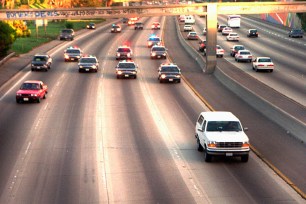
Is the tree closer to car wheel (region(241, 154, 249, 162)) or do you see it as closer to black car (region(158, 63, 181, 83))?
black car (region(158, 63, 181, 83))

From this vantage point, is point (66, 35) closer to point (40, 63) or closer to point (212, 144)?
point (40, 63)

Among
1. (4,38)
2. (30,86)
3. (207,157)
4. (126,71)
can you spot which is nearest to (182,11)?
(126,71)

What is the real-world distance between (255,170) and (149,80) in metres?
33.6

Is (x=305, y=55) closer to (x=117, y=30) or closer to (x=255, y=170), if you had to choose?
(x=117, y=30)

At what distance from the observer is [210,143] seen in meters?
28.1

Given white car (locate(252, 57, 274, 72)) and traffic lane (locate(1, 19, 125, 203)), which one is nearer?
traffic lane (locate(1, 19, 125, 203))

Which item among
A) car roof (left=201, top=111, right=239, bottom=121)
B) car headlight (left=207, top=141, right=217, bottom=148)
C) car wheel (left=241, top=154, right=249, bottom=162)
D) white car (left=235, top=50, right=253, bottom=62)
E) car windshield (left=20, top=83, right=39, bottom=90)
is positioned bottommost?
white car (left=235, top=50, right=253, bottom=62)

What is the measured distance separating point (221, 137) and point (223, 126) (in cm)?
110

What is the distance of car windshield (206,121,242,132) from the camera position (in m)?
29.2

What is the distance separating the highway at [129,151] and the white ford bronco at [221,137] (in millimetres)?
619

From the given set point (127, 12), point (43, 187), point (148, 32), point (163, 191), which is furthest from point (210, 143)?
point (148, 32)

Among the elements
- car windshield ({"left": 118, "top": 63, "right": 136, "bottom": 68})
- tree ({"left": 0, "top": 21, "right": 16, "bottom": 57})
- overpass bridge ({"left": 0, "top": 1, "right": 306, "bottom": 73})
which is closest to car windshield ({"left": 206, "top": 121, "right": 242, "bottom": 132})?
car windshield ({"left": 118, "top": 63, "right": 136, "bottom": 68})

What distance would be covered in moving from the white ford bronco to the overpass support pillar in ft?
117

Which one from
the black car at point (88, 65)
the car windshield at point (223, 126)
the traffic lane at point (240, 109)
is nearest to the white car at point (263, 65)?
the traffic lane at point (240, 109)
